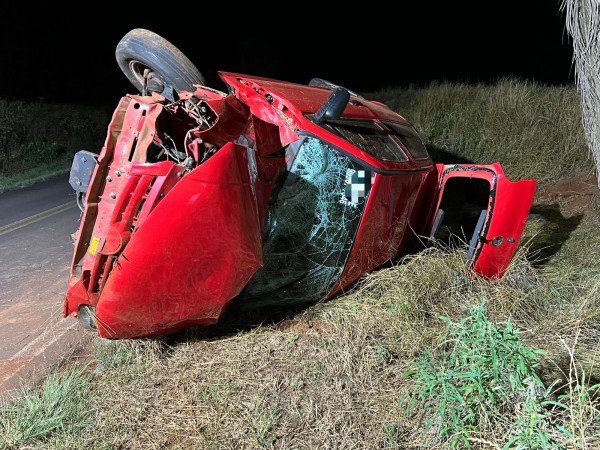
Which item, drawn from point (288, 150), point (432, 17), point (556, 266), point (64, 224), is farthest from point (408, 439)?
point (432, 17)

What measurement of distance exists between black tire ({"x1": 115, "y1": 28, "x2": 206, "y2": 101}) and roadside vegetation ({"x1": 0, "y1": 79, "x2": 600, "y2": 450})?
5.59ft

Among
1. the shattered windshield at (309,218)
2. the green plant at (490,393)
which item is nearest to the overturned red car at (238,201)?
the shattered windshield at (309,218)

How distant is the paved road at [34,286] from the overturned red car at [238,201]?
721mm

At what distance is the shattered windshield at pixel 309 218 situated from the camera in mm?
2992

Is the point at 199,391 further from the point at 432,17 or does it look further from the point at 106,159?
the point at 432,17

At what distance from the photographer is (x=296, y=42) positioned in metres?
23.4

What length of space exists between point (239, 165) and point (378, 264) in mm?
1565

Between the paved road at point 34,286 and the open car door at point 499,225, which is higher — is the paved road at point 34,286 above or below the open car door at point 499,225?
below

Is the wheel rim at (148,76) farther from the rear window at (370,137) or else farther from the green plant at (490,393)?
the green plant at (490,393)

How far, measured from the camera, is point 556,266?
14.1ft

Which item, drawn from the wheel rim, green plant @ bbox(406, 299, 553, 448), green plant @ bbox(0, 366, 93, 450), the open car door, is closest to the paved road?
green plant @ bbox(0, 366, 93, 450)

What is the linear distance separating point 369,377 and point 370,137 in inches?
66.3

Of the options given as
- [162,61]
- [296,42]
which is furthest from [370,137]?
[296,42]

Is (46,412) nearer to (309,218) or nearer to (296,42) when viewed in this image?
(309,218)
